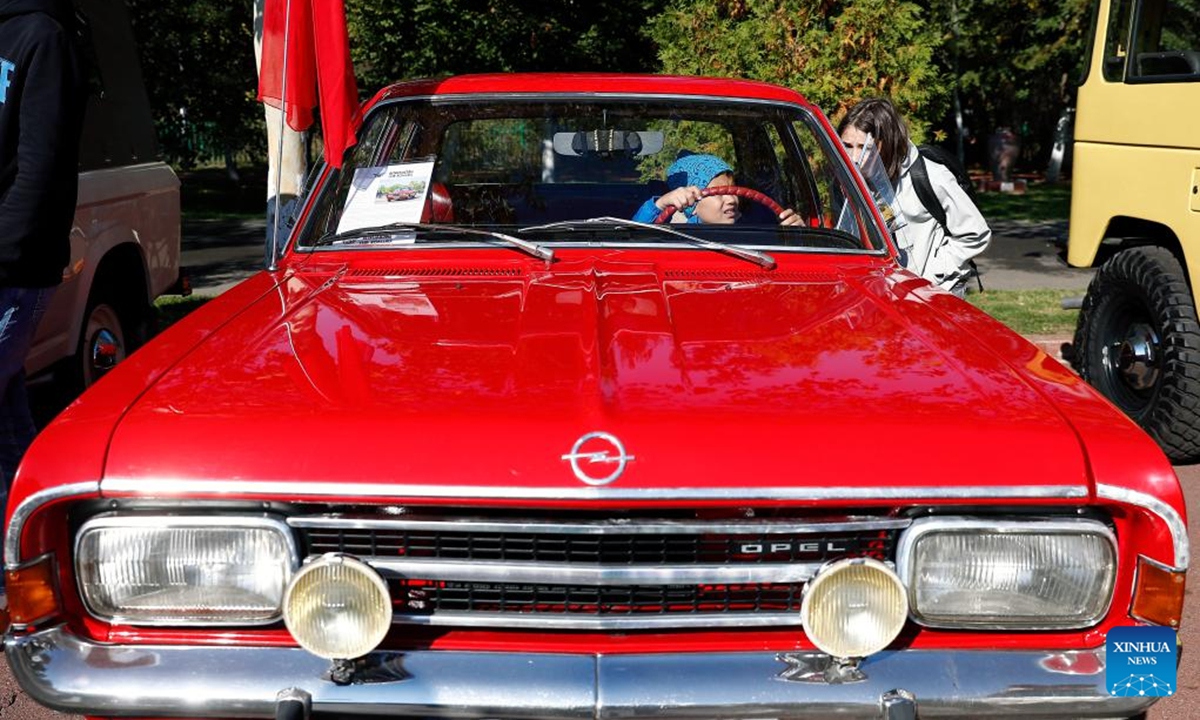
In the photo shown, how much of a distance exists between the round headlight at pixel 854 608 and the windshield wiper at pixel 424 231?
1436 millimetres

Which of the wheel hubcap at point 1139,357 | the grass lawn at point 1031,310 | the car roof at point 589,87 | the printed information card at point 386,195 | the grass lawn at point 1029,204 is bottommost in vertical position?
the grass lawn at point 1029,204

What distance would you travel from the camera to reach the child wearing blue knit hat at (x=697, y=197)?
150 inches

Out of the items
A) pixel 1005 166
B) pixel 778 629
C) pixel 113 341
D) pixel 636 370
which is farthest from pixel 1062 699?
pixel 1005 166

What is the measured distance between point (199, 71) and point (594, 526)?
20873mm

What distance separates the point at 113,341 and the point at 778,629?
16.5ft

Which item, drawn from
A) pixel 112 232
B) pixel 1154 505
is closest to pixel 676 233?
pixel 1154 505

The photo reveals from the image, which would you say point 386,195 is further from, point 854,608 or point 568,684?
point 854,608

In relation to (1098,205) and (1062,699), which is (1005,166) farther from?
(1062,699)

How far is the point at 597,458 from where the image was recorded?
6.64 ft

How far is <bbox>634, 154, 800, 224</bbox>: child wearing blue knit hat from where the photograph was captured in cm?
381

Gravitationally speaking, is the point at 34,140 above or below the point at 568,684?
above

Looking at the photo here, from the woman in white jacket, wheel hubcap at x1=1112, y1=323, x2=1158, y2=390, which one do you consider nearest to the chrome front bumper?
the woman in white jacket

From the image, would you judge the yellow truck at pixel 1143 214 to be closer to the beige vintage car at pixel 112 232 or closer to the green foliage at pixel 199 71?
the beige vintage car at pixel 112 232

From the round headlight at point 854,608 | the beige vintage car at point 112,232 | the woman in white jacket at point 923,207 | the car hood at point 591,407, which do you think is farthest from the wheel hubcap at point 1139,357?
the beige vintage car at point 112,232
